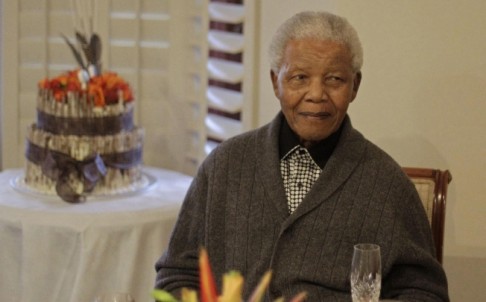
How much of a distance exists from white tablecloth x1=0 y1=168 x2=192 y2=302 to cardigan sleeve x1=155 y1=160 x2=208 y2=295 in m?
0.71

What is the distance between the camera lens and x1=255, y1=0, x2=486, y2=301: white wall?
2867mm

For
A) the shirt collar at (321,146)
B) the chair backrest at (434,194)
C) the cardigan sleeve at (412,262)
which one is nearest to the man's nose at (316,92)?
the shirt collar at (321,146)

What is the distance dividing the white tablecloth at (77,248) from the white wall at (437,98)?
752 millimetres

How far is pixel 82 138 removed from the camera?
10.2ft

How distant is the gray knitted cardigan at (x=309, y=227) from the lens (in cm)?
211

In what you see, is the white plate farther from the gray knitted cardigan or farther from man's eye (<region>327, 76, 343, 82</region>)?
man's eye (<region>327, 76, 343, 82</region>)

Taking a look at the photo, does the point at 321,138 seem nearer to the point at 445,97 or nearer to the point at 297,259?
the point at 297,259

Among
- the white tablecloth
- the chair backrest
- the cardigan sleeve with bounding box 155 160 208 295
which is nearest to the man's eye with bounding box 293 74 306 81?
the cardigan sleeve with bounding box 155 160 208 295

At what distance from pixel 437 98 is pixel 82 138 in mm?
1130

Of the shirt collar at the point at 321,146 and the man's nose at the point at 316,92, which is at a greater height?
the man's nose at the point at 316,92

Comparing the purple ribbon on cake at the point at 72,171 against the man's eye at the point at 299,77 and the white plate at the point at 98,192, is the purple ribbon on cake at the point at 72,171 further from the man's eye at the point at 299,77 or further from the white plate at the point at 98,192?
the man's eye at the point at 299,77

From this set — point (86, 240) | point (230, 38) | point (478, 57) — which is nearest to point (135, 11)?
point (230, 38)

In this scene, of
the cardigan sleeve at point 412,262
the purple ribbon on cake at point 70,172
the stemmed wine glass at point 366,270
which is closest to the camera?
the stemmed wine glass at point 366,270

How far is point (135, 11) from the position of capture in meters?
4.05
